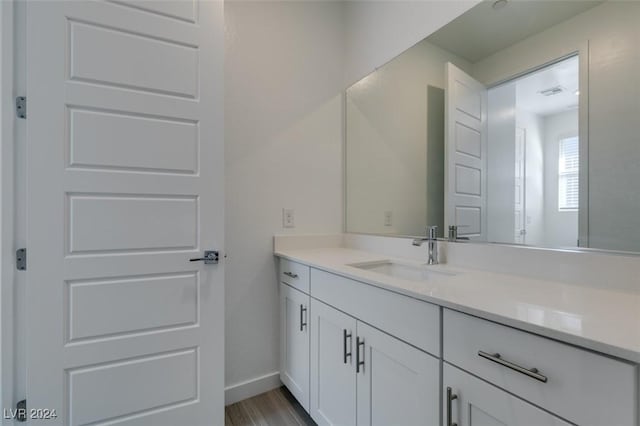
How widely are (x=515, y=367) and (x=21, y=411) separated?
184 cm

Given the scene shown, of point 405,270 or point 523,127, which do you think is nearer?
point 523,127

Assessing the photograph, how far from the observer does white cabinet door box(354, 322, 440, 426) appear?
3.01 ft

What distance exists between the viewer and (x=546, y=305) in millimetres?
806

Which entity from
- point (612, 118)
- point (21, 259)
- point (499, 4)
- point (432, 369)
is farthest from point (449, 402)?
point (21, 259)

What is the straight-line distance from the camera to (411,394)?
0.98 metres

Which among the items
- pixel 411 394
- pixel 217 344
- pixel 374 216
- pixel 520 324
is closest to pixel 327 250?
pixel 374 216

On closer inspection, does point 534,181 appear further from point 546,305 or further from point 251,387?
point 251,387

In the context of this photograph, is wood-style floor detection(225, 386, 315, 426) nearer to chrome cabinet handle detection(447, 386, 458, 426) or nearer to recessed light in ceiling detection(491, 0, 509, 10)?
chrome cabinet handle detection(447, 386, 458, 426)

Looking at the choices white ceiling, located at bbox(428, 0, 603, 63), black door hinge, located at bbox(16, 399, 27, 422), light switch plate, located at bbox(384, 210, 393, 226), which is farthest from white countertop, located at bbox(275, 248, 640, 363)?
black door hinge, located at bbox(16, 399, 27, 422)

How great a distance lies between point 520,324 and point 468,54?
1246 millimetres

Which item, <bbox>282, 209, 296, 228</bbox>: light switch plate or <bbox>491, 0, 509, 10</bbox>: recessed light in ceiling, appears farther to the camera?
<bbox>282, 209, 296, 228</bbox>: light switch plate

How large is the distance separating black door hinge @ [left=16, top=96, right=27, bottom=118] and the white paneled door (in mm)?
34

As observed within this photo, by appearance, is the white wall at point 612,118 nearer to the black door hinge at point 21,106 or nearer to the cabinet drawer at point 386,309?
the cabinet drawer at point 386,309

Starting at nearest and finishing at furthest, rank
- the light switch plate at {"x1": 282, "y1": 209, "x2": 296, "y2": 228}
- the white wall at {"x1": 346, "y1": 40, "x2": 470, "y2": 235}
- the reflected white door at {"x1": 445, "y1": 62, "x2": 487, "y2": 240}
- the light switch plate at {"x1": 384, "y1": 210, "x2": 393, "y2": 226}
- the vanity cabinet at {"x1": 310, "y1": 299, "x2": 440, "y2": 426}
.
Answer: the vanity cabinet at {"x1": 310, "y1": 299, "x2": 440, "y2": 426}, the reflected white door at {"x1": 445, "y1": 62, "x2": 487, "y2": 240}, the white wall at {"x1": 346, "y1": 40, "x2": 470, "y2": 235}, the light switch plate at {"x1": 384, "y1": 210, "x2": 393, "y2": 226}, the light switch plate at {"x1": 282, "y1": 209, "x2": 296, "y2": 228}
